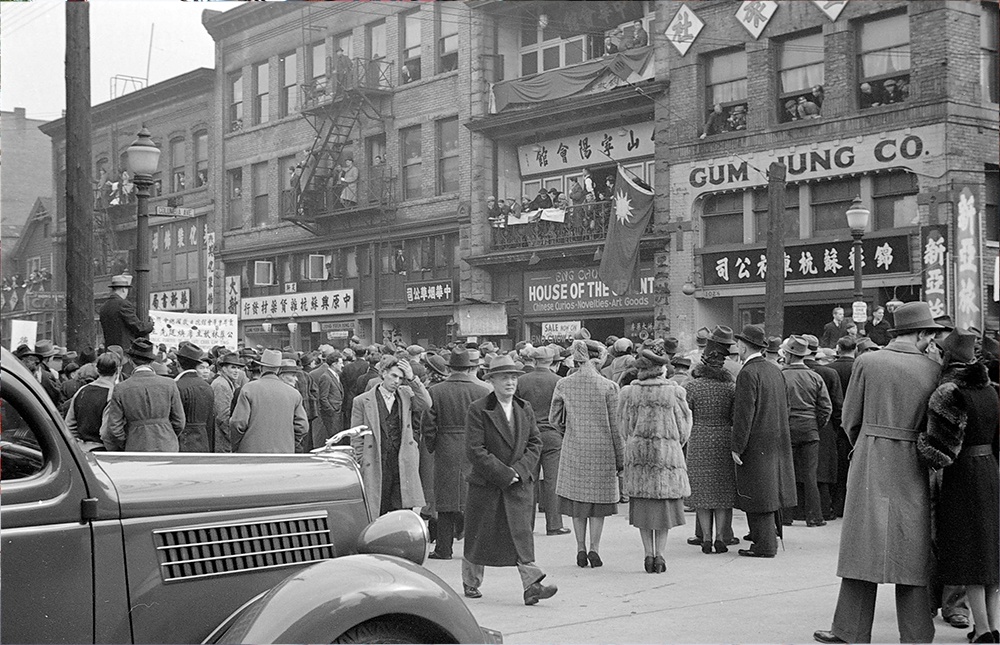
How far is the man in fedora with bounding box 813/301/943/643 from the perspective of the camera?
5688 millimetres

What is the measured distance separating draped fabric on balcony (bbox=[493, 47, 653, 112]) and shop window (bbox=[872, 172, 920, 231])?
599 cm

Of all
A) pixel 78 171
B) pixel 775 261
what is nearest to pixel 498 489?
pixel 78 171

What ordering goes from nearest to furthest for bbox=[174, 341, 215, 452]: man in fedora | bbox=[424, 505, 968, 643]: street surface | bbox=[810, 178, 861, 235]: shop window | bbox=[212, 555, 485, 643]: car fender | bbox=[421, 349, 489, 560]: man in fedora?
1. bbox=[212, 555, 485, 643]: car fender
2. bbox=[424, 505, 968, 643]: street surface
3. bbox=[421, 349, 489, 560]: man in fedora
4. bbox=[174, 341, 215, 452]: man in fedora
5. bbox=[810, 178, 861, 235]: shop window

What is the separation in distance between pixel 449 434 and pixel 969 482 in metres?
4.94

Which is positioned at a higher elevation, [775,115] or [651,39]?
[651,39]

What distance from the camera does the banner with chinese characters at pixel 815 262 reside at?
18.8 m

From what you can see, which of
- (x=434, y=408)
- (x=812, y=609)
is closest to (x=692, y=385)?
(x=434, y=408)

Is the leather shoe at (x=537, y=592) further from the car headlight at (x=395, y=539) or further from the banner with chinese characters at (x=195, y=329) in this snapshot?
the banner with chinese characters at (x=195, y=329)

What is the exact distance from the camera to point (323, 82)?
25016 mm

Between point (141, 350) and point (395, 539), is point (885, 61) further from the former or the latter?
point (395, 539)

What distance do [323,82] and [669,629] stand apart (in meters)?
21.0

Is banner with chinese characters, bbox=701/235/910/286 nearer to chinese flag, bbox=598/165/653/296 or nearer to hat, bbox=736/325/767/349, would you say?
chinese flag, bbox=598/165/653/296

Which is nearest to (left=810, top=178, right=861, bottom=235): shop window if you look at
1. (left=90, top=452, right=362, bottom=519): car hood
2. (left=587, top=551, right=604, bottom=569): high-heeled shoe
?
(left=587, top=551, right=604, bottom=569): high-heeled shoe

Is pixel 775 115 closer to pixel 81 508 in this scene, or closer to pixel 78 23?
pixel 78 23
